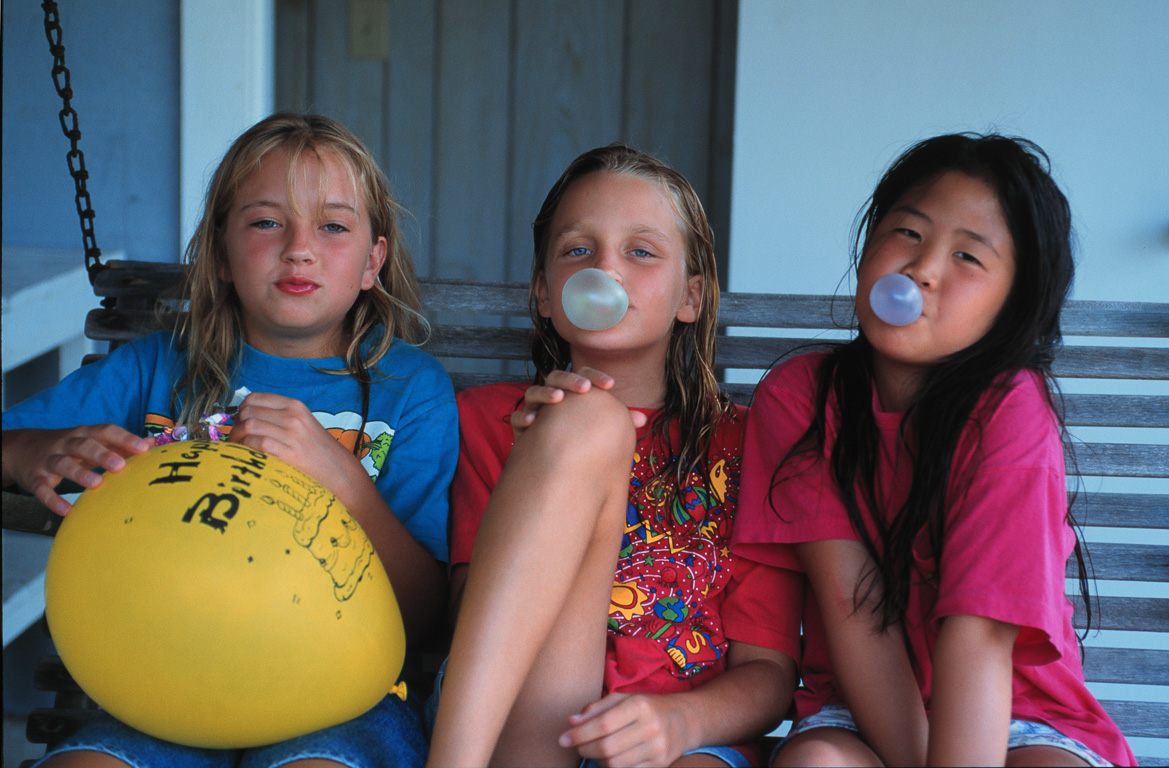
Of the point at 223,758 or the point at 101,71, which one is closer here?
the point at 223,758

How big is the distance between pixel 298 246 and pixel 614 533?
62 cm

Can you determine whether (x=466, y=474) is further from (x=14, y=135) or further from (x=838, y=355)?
(x=14, y=135)

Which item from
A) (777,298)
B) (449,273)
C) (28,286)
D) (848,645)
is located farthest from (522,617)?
(449,273)

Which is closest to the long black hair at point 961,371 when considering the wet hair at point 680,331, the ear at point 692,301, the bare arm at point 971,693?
the bare arm at point 971,693

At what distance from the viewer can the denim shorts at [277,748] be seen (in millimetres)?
1038

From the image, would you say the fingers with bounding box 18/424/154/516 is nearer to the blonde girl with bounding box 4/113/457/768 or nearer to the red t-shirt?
the blonde girl with bounding box 4/113/457/768

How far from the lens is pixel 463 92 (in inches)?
98.3

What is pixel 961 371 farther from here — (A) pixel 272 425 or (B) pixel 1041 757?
(A) pixel 272 425

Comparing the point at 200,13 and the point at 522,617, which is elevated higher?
the point at 200,13

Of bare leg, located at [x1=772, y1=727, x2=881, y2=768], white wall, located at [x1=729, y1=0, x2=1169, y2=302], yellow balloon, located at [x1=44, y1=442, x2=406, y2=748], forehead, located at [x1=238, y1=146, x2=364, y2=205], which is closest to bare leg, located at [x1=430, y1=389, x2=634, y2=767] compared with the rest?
yellow balloon, located at [x1=44, y1=442, x2=406, y2=748]

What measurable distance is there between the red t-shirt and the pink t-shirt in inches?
2.3

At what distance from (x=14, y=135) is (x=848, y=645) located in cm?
230

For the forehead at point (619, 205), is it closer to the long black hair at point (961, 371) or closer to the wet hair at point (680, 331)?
the wet hair at point (680, 331)

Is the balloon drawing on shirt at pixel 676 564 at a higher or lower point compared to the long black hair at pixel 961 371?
lower
